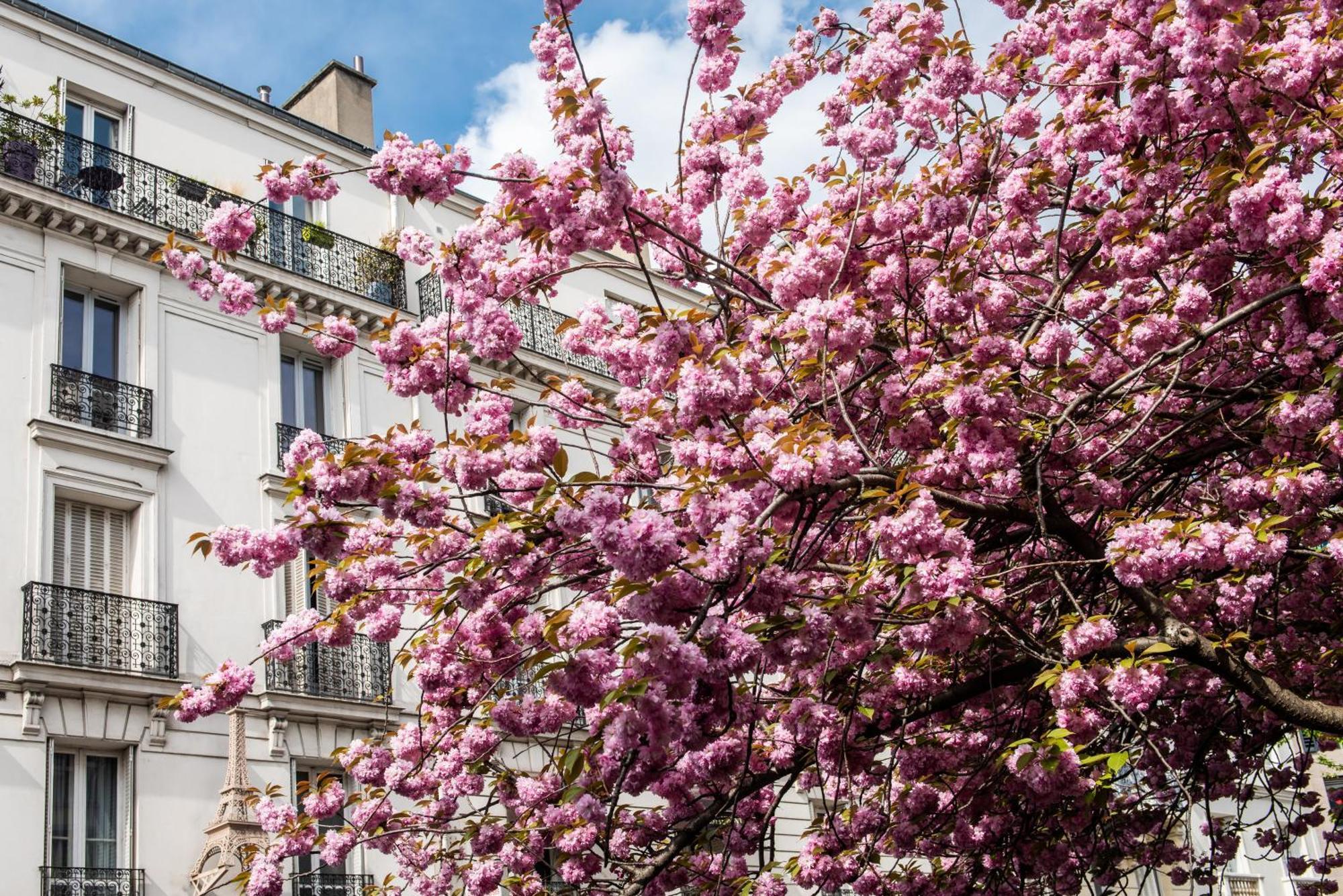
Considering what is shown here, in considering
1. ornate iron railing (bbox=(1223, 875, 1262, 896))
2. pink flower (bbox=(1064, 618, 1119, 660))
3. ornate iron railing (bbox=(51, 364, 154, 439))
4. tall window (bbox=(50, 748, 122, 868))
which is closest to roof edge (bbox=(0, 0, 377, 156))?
ornate iron railing (bbox=(51, 364, 154, 439))

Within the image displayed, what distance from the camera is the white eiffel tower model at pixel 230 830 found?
13961 mm

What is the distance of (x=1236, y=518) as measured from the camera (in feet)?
23.0

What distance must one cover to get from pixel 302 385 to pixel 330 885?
6.66 m

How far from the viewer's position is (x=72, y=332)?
1600 centimetres

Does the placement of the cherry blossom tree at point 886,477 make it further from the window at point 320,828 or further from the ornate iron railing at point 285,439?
the ornate iron railing at point 285,439

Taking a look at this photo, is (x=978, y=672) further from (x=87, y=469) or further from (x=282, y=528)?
(x=87, y=469)

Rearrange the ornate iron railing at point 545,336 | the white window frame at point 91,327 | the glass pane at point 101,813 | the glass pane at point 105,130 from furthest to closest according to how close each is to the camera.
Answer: the ornate iron railing at point 545,336 → the glass pane at point 105,130 → the white window frame at point 91,327 → the glass pane at point 101,813

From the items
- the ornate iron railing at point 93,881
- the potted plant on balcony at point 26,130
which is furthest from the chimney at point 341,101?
the ornate iron railing at point 93,881

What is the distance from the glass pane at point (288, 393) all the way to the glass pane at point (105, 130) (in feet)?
11.4

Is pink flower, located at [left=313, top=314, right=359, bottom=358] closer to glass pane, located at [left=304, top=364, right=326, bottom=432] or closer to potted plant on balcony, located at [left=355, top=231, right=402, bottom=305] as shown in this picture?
glass pane, located at [left=304, top=364, right=326, bottom=432]

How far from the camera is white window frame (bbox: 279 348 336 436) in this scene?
18.1 metres

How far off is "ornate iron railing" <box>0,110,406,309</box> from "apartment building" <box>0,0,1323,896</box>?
35 mm

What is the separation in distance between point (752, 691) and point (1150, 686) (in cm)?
207

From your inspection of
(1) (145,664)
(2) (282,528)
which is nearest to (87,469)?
(1) (145,664)
